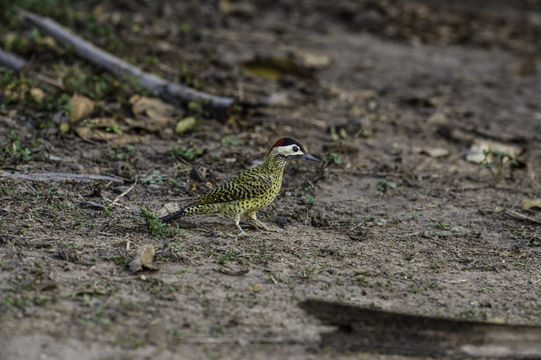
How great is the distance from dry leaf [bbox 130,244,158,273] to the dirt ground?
72 millimetres

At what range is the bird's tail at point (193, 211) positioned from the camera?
5914mm

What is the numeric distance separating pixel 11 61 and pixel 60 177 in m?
3.62

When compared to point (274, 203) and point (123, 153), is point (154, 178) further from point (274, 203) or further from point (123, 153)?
point (274, 203)

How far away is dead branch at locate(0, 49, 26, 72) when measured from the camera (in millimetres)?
9398

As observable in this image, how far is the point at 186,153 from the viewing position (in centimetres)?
777

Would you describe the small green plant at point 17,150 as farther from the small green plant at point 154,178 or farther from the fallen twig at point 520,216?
the fallen twig at point 520,216

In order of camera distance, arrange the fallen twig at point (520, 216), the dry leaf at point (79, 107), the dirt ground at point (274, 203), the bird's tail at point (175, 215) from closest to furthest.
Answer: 1. the dirt ground at point (274, 203)
2. the bird's tail at point (175, 215)
3. the fallen twig at point (520, 216)
4. the dry leaf at point (79, 107)

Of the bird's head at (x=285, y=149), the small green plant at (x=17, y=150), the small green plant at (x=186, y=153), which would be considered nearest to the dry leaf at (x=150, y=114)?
the small green plant at (x=186, y=153)

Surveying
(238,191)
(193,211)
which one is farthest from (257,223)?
(193,211)

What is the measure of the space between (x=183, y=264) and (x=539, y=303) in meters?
2.86

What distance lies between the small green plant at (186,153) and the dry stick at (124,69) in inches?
52.2

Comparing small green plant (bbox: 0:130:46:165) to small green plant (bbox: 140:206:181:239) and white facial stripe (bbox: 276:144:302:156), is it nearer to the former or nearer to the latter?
small green plant (bbox: 140:206:181:239)

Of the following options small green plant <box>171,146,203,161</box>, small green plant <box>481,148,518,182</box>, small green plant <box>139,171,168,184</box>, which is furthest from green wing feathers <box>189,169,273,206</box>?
small green plant <box>481,148,518,182</box>

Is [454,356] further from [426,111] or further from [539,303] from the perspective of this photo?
[426,111]
